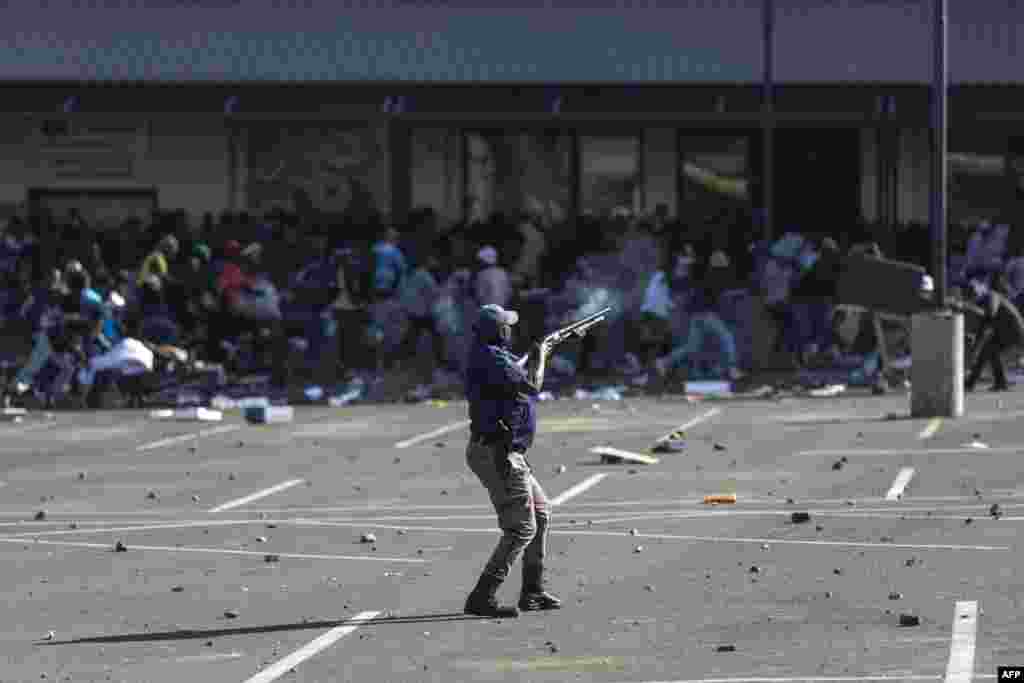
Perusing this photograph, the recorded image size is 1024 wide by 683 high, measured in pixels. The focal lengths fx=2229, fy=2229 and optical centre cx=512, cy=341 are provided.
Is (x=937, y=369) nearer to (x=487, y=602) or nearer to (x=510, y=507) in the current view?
(x=510, y=507)

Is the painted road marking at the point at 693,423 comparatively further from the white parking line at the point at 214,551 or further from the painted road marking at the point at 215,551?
the white parking line at the point at 214,551

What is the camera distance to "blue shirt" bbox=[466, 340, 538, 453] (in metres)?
12.3

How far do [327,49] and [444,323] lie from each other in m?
8.33

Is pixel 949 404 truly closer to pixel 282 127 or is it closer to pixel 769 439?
pixel 769 439

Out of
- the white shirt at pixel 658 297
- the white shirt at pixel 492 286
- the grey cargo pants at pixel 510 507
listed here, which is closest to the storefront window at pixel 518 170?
the white shirt at pixel 658 297

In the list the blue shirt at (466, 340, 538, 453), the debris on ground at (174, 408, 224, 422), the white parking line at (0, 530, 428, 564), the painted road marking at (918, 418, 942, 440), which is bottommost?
the debris on ground at (174, 408, 224, 422)

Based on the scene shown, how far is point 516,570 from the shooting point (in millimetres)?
14289

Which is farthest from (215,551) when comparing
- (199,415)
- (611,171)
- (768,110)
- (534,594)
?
(611,171)

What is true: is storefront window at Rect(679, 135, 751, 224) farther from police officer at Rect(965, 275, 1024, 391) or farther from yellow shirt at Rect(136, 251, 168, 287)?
yellow shirt at Rect(136, 251, 168, 287)

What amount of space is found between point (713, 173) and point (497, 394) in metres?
26.9

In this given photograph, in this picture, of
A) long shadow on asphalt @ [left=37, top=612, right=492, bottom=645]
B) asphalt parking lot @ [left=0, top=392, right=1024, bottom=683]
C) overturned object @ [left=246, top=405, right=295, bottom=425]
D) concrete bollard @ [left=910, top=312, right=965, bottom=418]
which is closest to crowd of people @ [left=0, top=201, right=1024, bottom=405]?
overturned object @ [left=246, top=405, right=295, bottom=425]

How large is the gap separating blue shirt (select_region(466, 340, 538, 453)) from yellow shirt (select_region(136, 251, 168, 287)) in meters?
18.8

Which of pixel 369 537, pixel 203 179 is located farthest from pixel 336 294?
pixel 369 537

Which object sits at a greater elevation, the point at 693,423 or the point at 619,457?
the point at 619,457
